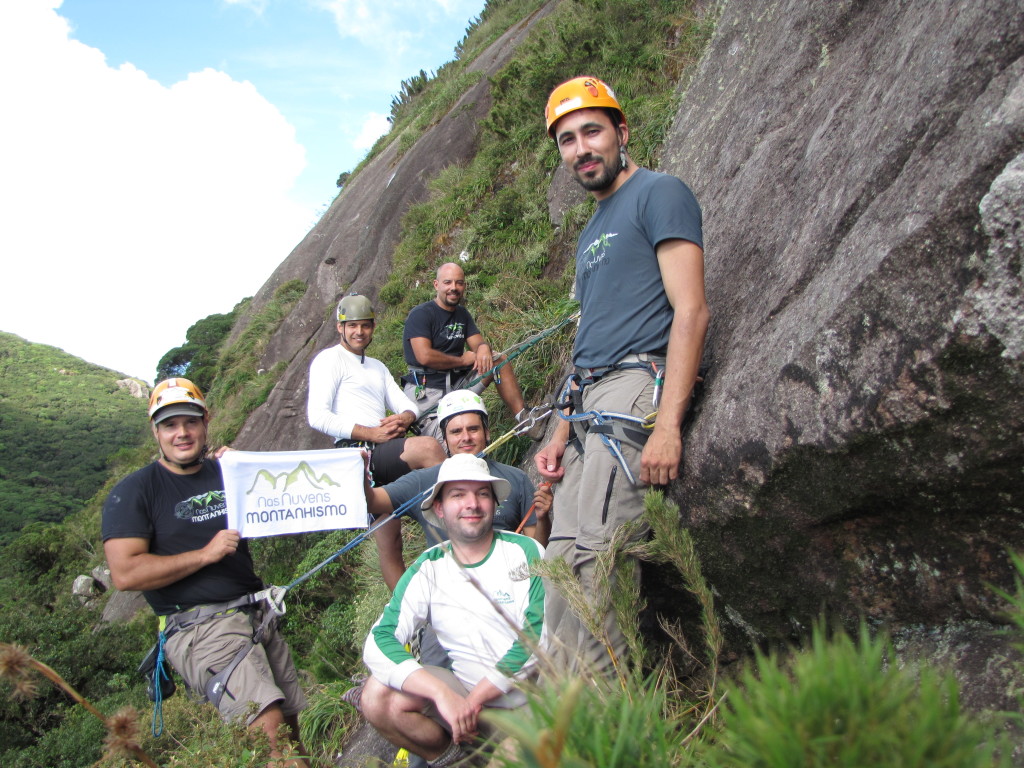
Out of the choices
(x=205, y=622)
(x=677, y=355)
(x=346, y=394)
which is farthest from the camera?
(x=346, y=394)

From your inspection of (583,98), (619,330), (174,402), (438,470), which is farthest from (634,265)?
(174,402)

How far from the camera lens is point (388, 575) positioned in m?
5.57

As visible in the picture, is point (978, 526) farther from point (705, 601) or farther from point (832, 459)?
point (705, 601)

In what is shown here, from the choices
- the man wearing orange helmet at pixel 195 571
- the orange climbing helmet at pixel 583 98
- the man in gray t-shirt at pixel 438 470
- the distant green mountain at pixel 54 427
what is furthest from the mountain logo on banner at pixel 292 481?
the distant green mountain at pixel 54 427

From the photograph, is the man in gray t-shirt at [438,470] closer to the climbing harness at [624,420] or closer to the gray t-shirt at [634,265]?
the climbing harness at [624,420]

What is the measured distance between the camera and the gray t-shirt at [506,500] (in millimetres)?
4625

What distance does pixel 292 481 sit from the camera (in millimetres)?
4746

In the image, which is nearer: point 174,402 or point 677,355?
point 677,355

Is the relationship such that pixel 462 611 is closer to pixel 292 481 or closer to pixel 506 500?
pixel 506 500

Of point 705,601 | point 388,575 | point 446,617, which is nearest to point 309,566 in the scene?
point 388,575

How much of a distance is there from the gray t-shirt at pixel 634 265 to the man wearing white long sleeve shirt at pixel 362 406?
278cm

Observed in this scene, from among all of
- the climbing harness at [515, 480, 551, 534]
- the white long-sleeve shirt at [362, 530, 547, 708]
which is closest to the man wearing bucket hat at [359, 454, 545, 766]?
the white long-sleeve shirt at [362, 530, 547, 708]

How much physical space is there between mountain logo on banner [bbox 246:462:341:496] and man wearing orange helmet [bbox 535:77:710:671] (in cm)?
192

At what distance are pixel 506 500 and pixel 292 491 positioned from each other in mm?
1405
